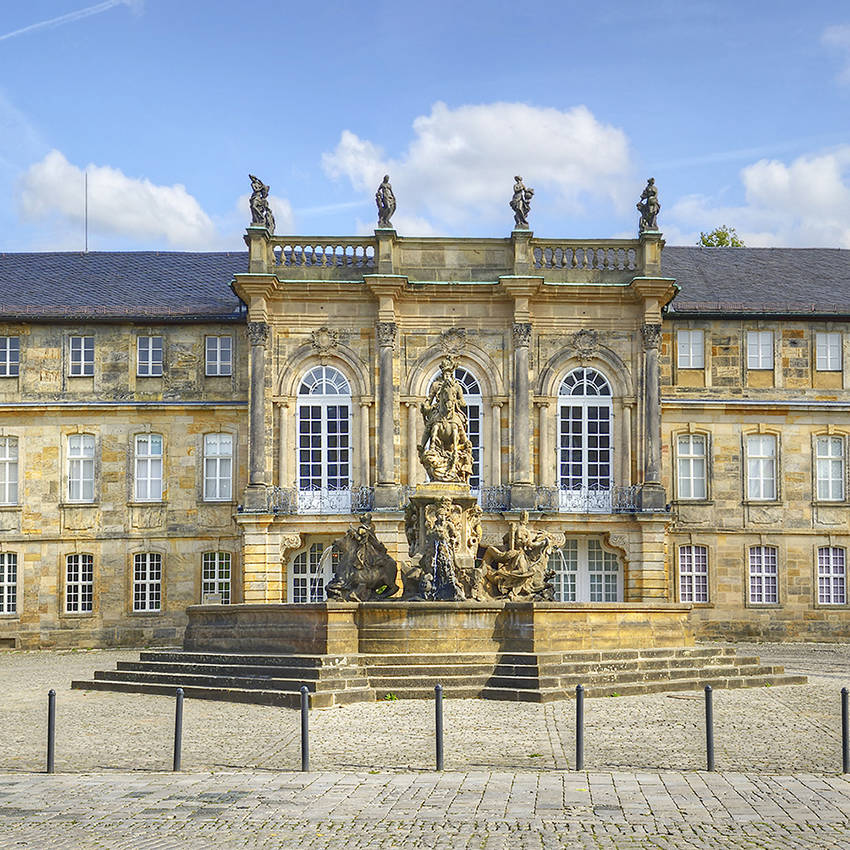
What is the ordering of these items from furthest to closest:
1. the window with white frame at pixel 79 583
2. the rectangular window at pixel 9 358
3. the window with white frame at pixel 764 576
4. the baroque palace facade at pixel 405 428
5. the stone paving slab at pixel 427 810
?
1. the rectangular window at pixel 9 358
2. the window with white frame at pixel 764 576
3. the window with white frame at pixel 79 583
4. the baroque palace facade at pixel 405 428
5. the stone paving slab at pixel 427 810

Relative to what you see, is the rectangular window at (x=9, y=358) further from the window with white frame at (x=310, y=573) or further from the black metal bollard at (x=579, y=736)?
the black metal bollard at (x=579, y=736)

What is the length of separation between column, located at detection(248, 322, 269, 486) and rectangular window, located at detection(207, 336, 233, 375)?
199 cm

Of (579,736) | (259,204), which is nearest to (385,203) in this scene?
(259,204)

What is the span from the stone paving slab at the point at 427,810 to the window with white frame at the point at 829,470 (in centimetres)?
2693

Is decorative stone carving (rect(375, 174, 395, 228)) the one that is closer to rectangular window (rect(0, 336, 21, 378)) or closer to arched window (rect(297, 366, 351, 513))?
arched window (rect(297, 366, 351, 513))

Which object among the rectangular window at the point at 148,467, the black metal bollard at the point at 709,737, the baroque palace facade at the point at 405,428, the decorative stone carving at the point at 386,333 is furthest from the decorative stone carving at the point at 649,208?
the black metal bollard at the point at 709,737

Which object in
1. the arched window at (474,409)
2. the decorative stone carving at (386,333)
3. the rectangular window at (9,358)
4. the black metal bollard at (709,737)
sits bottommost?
the black metal bollard at (709,737)

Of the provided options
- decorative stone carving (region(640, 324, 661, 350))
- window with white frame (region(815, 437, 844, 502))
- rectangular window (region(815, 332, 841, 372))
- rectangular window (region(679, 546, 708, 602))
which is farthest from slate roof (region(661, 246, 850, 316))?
rectangular window (region(679, 546, 708, 602))

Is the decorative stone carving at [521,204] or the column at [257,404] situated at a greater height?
the decorative stone carving at [521,204]

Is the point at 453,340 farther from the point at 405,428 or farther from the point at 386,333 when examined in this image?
the point at 405,428

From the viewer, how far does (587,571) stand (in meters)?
38.1

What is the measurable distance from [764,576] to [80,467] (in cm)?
1923

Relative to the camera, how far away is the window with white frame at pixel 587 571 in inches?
1495

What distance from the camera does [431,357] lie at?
38000mm
